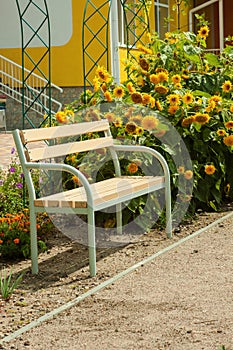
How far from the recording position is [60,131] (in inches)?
211

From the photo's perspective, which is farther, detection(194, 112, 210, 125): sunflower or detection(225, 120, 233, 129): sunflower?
detection(225, 120, 233, 129): sunflower

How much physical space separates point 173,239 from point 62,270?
1.19m

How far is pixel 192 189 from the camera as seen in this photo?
650 centimetres

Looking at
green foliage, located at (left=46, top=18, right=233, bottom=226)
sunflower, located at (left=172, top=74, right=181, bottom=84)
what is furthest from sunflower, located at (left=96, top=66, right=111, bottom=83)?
sunflower, located at (left=172, top=74, right=181, bottom=84)

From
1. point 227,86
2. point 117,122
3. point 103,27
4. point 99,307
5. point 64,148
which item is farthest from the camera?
point 103,27

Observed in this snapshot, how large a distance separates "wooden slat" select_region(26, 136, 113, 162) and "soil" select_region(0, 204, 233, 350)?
29.5 inches

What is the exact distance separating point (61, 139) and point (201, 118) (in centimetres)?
119

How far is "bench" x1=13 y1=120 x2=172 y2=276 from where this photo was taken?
4.73m

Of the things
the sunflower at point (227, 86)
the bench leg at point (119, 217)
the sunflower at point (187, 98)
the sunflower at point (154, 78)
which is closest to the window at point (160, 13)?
the sunflower at point (227, 86)

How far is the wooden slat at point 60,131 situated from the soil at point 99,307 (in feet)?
2.86

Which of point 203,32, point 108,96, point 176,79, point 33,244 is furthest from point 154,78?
point 33,244

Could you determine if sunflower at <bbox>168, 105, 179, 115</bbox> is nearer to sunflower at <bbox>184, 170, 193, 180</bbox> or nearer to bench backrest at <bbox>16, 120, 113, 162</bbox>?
sunflower at <bbox>184, 170, 193, 180</bbox>

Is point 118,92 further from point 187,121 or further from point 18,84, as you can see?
point 18,84

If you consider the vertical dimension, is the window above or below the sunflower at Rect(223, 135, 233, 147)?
above
